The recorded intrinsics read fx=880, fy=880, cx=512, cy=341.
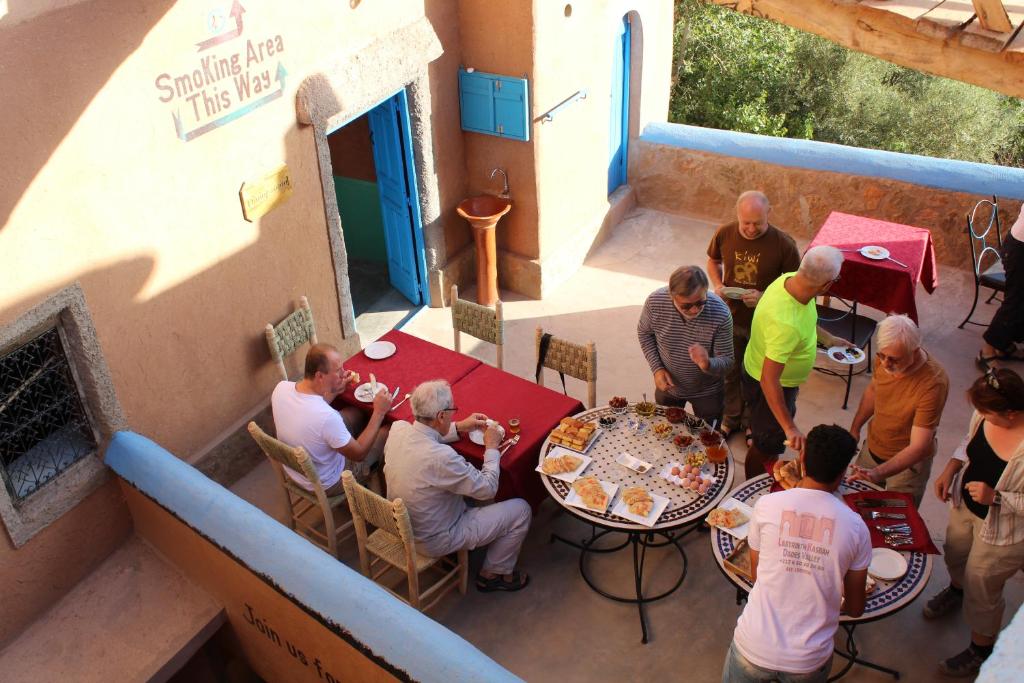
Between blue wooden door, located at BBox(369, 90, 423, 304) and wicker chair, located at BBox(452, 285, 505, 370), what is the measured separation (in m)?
1.31

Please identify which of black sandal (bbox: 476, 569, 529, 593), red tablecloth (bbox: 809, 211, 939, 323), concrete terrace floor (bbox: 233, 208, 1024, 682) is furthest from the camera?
red tablecloth (bbox: 809, 211, 939, 323)

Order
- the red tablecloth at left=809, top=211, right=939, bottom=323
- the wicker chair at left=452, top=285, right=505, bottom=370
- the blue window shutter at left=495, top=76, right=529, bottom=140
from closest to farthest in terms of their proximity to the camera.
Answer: the wicker chair at left=452, top=285, right=505, bottom=370 < the red tablecloth at left=809, top=211, right=939, bottom=323 < the blue window shutter at left=495, top=76, right=529, bottom=140

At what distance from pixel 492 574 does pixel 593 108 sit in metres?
4.86

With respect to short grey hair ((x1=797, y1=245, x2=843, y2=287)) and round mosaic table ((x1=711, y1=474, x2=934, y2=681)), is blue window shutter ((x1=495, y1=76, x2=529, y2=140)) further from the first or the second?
round mosaic table ((x1=711, y1=474, x2=934, y2=681))

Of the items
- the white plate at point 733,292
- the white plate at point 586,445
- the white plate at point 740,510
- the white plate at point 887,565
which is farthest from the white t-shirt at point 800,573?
the white plate at point 733,292

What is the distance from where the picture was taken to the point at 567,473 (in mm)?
4832

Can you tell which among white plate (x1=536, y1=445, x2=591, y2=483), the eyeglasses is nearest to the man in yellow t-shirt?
the eyeglasses

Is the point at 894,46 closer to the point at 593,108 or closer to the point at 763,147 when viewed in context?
the point at 763,147

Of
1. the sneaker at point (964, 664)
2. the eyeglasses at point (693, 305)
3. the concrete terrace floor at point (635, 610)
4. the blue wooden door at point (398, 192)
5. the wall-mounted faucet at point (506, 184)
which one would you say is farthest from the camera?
the wall-mounted faucet at point (506, 184)

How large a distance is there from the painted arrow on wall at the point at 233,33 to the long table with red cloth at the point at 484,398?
2.19 m

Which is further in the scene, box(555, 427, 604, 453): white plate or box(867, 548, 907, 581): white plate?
box(555, 427, 604, 453): white plate

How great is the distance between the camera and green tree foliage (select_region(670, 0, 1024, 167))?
15.1m

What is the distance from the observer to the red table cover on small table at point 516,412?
5.08 metres

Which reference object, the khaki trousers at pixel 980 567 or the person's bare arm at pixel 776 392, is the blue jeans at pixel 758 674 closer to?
the khaki trousers at pixel 980 567
